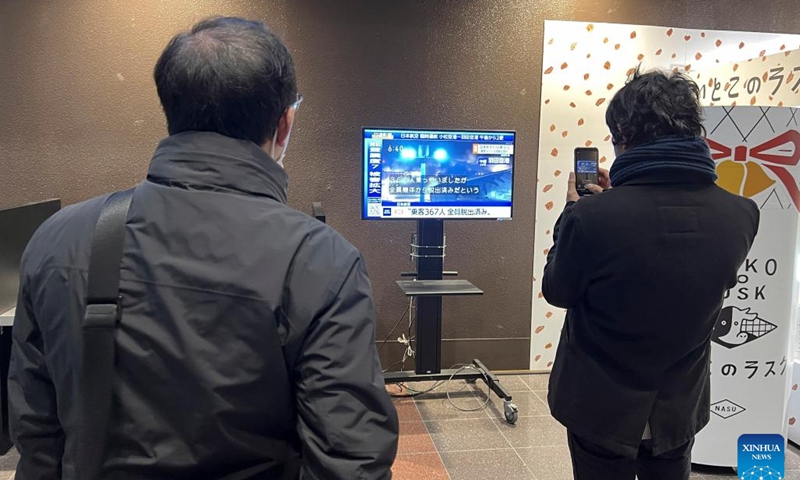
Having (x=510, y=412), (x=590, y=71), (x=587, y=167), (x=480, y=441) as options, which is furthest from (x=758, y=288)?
(x=590, y=71)

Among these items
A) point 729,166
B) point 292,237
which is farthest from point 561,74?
point 292,237

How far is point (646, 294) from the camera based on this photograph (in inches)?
53.8

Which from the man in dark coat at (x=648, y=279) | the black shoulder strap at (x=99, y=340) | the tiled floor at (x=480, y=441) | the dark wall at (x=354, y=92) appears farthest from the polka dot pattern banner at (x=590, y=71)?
the black shoulder strap at (x=99, y=340)

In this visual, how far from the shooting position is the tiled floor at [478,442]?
243 cm

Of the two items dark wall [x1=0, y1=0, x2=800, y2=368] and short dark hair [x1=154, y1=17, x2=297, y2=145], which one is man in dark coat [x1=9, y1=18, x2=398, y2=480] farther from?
dark wall [x1=0, y1=0, x2=800, y2=368]

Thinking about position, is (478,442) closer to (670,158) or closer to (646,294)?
(646,294)

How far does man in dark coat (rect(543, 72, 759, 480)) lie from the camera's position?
1.36 m

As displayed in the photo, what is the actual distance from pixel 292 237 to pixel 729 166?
213cm

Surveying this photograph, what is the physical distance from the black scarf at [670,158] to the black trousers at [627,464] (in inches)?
27.8

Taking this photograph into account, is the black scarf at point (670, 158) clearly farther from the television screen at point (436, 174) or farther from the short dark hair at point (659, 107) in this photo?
the television screen at point (436, 174)

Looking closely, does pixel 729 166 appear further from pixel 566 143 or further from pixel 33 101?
pixel 33 101

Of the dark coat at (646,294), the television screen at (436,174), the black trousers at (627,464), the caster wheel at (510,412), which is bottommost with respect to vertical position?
the caster wheel at (510,412)

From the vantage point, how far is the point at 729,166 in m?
2.28

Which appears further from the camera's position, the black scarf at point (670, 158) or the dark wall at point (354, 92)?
the dark wall at point (354, 92)
